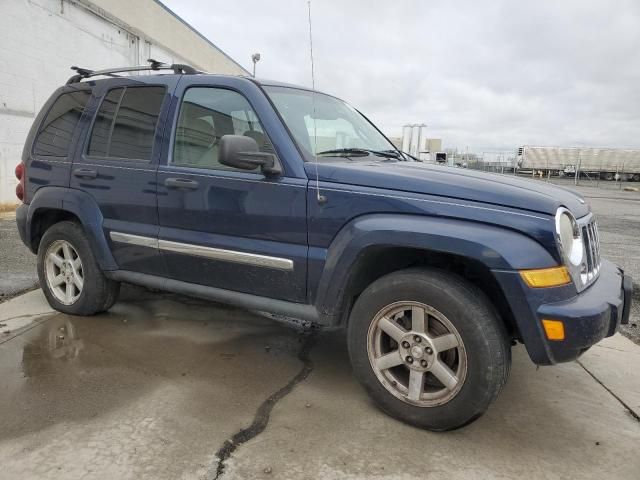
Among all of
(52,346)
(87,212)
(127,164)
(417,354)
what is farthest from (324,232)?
(52,346)

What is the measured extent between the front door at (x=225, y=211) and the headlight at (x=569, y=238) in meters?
1.38

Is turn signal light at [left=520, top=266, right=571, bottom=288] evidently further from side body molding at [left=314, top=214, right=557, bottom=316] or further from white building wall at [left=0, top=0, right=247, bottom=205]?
white building wall at [left=0, top=0, right=247, bottom=205]

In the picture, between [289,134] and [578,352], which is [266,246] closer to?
[289,134]

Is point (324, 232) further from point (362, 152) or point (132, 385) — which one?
point (132, 385)

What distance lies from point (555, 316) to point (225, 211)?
79.5 inches

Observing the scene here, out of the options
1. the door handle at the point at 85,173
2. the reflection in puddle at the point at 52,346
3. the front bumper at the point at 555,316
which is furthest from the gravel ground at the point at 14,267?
the front bumper at the point at 555,316

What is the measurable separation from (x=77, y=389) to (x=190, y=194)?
1.40 m

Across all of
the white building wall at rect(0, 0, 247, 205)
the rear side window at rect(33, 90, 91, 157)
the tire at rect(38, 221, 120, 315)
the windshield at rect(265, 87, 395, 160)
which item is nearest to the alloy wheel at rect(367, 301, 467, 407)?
the windshield at rect(265, 87, 395, 160)

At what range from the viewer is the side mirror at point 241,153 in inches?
115

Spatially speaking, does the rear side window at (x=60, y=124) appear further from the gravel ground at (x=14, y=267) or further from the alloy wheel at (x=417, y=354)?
the alloy wheel at (x=417, y=354)

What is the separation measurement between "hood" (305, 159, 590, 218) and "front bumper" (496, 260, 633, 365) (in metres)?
0.40

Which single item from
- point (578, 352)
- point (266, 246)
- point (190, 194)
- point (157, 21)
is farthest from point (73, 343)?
point (157, 21)

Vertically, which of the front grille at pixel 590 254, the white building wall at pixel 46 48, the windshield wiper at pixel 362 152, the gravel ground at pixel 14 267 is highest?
the white building wall at pixel 46 48

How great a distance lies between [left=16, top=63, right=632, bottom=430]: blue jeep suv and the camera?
8.32 ft
